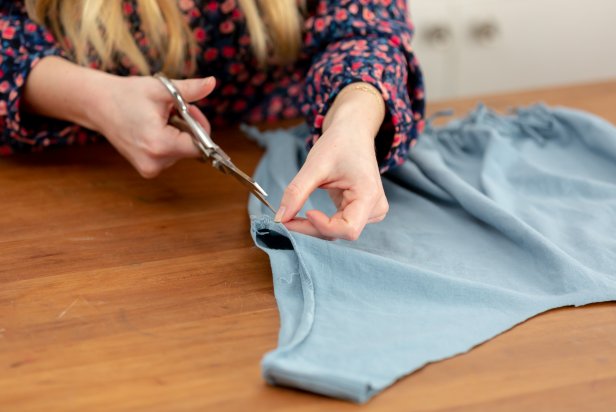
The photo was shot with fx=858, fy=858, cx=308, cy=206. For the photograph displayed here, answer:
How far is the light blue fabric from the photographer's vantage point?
1.86ft

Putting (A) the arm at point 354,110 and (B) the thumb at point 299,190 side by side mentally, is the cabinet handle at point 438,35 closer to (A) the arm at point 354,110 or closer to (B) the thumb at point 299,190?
(A) the arm at point 354,110

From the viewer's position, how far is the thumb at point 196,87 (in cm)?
79

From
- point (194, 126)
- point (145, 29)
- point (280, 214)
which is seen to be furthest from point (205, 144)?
point (145, 29)

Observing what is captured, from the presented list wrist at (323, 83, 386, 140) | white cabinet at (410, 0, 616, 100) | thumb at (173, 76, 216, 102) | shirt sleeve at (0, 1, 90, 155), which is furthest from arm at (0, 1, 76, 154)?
white cabinet at (410, 0, 616, 100)

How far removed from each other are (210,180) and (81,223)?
0.16 metres

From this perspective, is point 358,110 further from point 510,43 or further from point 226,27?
point 510,43

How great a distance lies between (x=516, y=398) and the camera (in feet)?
1.73

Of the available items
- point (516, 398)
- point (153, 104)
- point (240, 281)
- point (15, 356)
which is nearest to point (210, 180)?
point (153, 104)

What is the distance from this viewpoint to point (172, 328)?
61cm

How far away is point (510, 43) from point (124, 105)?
1.18 m

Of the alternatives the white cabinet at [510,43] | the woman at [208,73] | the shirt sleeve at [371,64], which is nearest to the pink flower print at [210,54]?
the woman at [208,73]

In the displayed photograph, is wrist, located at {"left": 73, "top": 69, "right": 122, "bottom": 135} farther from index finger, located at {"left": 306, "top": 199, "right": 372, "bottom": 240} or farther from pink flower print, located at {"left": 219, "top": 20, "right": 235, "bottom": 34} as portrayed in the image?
index finger, located at {"left": 306, "top": 199, "right": 372, "bottom": 240}

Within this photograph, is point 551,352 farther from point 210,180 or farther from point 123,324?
point 210,180

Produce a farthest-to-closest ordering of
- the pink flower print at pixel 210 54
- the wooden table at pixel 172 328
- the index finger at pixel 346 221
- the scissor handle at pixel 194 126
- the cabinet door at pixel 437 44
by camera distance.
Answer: the cabinet door at pixel 437 44 → the pink flower print at pixel 210 54 → the scissor handle at pixel 194 126 → the index finger at pixel 346 221 → the wooden table at pixel 172 328
